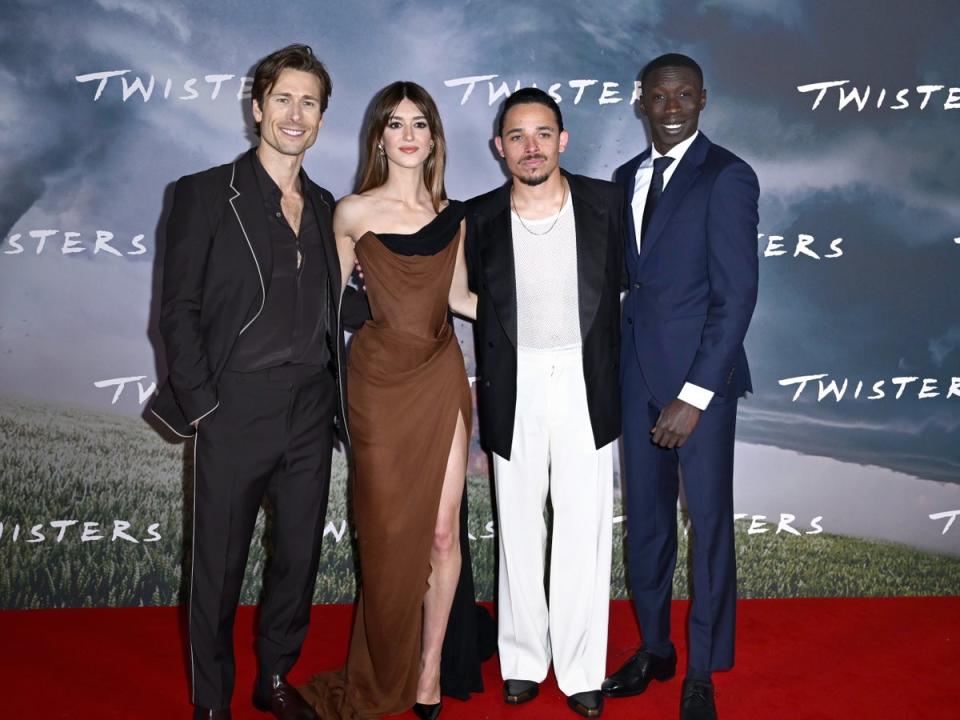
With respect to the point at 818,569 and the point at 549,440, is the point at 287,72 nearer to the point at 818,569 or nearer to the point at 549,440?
the point at 549,440

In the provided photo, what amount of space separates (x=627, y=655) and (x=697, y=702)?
666mm

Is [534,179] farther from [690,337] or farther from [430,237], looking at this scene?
[690,337]

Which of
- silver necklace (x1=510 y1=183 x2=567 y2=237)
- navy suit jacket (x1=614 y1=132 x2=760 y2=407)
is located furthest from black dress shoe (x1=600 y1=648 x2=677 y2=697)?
silver necklace (x1=510 y1=183 x2=567 y2=237)

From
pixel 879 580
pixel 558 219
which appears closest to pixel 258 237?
pixel 558 219

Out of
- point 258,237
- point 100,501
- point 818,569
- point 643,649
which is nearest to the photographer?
point 258,237

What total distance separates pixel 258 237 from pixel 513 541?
4.28 feet

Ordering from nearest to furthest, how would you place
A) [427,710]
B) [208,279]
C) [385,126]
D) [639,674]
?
[208,279] < [385,126] < [427,710] < [639,674]

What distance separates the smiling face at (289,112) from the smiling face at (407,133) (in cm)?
25

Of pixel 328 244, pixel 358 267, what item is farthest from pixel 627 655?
pixel 328 244

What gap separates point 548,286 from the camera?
294 centimetres

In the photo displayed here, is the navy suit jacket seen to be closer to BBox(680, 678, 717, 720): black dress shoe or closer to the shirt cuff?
the shirt cuff

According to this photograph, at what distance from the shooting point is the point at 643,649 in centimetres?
329

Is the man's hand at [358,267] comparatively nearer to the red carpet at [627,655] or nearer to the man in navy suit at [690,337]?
the man in navy suit at [690,337]

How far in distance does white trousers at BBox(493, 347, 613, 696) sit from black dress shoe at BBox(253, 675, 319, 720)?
2.26 feet
